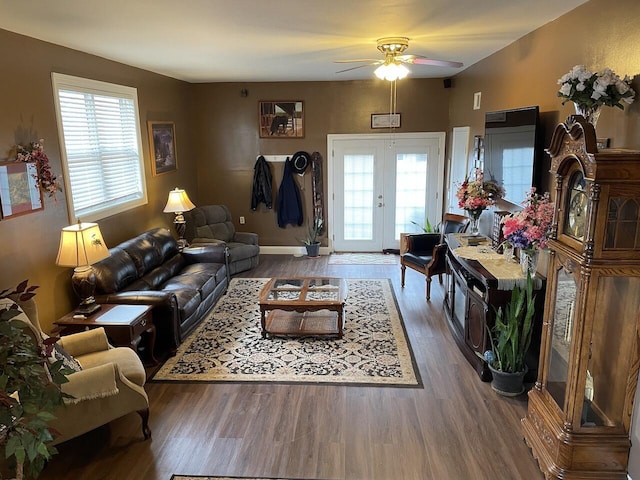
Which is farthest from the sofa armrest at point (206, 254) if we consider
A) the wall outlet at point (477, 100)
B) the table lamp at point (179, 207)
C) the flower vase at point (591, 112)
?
the flower vase at point (591, 112)

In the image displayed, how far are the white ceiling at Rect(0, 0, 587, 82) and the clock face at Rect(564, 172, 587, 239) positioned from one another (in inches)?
49.9

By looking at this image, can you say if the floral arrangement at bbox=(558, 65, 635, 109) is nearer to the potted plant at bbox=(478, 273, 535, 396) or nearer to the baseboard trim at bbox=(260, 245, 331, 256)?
the potted plant at bbox=(478, 273, 535, 396)

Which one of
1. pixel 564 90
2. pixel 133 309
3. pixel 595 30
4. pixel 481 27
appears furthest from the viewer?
pixel 133 309

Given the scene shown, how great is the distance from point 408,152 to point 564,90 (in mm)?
4675

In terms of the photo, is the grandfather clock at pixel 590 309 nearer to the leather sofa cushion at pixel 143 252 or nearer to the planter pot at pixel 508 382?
the planter pot at pixel 508 382

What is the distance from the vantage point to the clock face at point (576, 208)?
7.94 ft

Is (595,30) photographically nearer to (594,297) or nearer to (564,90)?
(564,90)

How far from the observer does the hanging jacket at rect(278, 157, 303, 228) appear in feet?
24.2

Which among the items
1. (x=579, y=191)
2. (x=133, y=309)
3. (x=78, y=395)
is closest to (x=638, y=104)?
(x=579, y=191)

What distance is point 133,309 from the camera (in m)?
3.84

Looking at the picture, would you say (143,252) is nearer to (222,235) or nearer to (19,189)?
(19,189)

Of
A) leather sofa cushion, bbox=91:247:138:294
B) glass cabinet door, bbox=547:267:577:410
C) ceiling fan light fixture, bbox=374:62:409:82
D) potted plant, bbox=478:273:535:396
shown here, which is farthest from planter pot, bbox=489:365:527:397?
leather sofa cushion, bbox=91:247:138:294

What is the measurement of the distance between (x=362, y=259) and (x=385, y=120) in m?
2.22

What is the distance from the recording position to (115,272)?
170 inches
